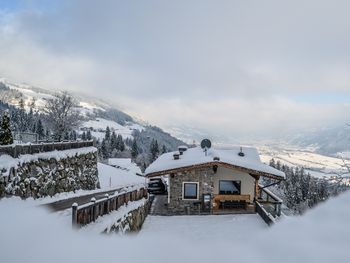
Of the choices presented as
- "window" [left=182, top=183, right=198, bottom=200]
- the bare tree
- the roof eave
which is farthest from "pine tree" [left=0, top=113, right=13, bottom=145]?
the bare tree

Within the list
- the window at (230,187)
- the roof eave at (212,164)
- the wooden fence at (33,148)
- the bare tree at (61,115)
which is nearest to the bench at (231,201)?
the window at (230,187)

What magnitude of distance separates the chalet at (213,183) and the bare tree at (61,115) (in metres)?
25.6

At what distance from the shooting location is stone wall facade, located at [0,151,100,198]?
15.4m

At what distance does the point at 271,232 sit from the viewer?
13.9ft

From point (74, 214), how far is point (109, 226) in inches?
71.0

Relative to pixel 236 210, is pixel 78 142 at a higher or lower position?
higher

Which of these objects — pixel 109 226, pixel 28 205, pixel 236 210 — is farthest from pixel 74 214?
pixel 236 210

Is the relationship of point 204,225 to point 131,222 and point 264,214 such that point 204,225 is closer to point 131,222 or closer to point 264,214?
point 264,214

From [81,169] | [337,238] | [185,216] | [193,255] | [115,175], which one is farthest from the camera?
[115,175]

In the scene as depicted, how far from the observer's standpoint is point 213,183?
2289 centimetres

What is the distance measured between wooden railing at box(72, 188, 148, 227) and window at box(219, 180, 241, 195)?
734 cm

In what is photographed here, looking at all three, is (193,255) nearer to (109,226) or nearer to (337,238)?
(337,238)

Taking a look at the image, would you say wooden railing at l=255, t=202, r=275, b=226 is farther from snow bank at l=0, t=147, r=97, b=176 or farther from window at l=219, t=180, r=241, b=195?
snow bank at l=0, t=147, r=97, b=176

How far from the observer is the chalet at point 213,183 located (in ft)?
73.0
